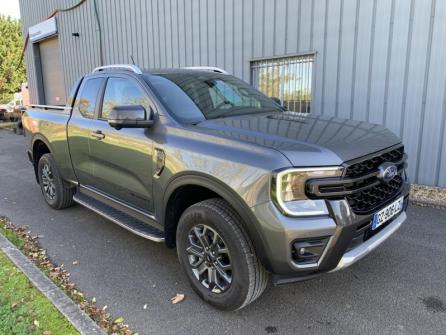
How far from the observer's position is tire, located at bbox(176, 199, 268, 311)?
2521 mm

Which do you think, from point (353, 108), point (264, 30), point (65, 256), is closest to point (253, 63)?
point (264, 30)

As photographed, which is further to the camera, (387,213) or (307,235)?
(387,213)

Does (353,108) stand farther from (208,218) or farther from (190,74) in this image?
(208,218)

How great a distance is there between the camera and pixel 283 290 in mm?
3125

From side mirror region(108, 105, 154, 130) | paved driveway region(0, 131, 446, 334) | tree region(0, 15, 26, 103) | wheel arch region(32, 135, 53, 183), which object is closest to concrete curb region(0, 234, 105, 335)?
paved driveway region(0, 131, 446, 334)

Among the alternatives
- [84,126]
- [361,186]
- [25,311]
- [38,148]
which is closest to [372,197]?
[361,186]

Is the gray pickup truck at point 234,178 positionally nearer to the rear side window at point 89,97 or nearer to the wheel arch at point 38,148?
the rear side window at point 89,97

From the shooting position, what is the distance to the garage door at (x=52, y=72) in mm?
15883

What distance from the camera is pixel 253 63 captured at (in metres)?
7.89

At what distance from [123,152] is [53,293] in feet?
4.41

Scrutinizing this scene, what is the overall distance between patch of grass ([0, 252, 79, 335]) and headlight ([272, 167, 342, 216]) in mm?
1684

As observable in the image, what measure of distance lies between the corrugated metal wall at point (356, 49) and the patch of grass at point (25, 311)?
214 inches

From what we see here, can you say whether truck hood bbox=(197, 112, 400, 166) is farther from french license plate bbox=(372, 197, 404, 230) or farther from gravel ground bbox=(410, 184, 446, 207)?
gravel ground bbox=(410, 184, 446, 207)

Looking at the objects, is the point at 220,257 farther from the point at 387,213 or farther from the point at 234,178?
the point at 387,213
